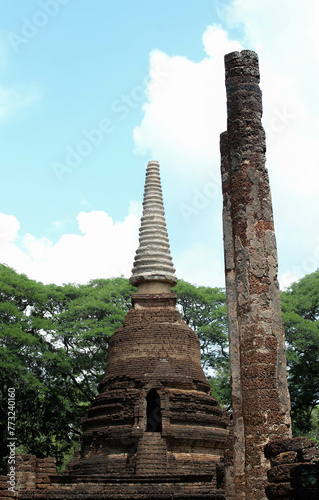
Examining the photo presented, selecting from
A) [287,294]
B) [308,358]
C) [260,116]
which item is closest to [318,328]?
[308,358]

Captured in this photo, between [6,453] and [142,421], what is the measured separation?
11.2 metres

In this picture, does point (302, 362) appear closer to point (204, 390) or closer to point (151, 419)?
point (204, 390)

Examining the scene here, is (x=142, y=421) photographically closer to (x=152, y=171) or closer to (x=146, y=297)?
(x=146, y=297)

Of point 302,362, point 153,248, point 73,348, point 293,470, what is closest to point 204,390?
point 153,248

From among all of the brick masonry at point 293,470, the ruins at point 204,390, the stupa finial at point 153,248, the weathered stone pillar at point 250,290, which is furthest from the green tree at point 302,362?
the brick masonry at point 293,470

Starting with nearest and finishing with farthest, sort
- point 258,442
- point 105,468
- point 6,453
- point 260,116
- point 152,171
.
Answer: point 258,442, point 260,116, point 105,468, point 152,171, point 6,453

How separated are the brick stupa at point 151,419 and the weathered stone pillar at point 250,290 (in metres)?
7.07

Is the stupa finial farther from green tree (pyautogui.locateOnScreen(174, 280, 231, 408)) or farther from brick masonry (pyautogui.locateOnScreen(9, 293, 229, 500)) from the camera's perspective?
green tree (pyautogui.locateOnScreen(174, 280, 231, 408))

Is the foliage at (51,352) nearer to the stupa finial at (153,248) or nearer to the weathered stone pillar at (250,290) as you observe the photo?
the stupa finial at (153,248)

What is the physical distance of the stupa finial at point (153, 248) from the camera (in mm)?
22297

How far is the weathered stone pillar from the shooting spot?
8156mm

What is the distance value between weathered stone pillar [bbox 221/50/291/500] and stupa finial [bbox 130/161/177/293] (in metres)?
12.2

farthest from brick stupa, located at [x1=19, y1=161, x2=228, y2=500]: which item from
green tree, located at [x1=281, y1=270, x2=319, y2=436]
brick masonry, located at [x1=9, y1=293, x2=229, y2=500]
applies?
green tree, located at [x1=281, y1=270, x2=319, y2=436]

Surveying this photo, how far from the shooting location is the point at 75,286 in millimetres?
32469
